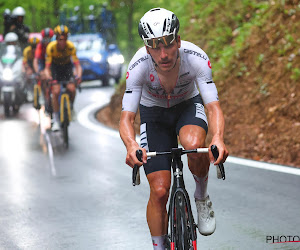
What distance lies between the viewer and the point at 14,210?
27.2 ft

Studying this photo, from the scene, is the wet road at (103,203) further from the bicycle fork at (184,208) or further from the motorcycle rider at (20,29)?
the motorcycle rider at (20,29)

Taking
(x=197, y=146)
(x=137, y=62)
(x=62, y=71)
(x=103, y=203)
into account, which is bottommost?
(x=103, y=203)

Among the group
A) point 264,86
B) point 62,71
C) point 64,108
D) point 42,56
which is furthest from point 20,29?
point 264,86

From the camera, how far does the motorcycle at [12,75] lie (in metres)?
19.1

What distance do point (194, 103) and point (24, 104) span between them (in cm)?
1716

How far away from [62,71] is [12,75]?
243 inches

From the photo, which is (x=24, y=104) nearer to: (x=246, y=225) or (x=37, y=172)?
(x=37, y=172)

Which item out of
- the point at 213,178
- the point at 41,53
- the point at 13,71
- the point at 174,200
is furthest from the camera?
the point at 13,71

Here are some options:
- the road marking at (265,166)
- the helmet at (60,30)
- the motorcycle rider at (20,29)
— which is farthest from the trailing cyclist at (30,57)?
the road marking at (265,166)

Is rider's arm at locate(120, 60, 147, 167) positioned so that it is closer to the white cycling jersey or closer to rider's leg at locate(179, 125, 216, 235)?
the white cycling jersey

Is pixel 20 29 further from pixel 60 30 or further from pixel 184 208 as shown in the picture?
pixel 184 208

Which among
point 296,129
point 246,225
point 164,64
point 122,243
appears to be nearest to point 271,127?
point 296,129

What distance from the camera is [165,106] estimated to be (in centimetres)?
602

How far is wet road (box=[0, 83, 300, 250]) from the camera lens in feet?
22.4
